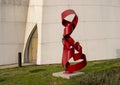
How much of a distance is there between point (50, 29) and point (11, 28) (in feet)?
8.89

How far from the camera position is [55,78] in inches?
586

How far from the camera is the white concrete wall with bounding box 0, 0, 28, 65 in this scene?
2012 centimetres

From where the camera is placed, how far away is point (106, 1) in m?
21.0

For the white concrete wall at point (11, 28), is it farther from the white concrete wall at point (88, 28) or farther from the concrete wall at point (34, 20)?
the white concrete wall at point (88, 28)

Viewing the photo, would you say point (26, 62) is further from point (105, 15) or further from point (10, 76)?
point (105, 15)

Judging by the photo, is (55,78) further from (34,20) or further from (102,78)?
(34,20)

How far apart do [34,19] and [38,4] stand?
Answer: 104 cm

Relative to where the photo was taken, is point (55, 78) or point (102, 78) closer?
point (102, 78)

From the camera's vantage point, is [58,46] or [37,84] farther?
[58,46]

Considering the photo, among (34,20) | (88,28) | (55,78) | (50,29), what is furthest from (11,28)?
(55,78)

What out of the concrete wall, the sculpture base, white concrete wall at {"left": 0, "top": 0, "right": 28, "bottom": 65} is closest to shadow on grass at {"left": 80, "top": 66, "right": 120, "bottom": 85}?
the sculpture base

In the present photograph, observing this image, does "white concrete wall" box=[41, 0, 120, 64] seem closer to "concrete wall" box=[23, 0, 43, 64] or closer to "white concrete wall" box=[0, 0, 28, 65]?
"concrete wall" box=[23, 0, 43, 64]

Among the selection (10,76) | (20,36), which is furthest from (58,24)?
(10,76)

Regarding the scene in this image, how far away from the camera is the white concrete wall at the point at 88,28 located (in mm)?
19625
